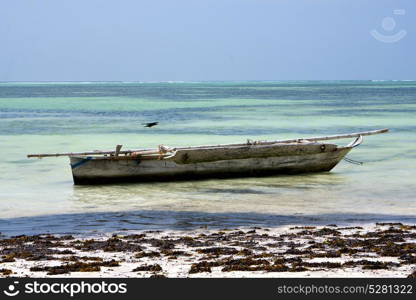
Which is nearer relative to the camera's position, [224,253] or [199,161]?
[224,253]

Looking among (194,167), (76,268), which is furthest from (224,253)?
(194,167)

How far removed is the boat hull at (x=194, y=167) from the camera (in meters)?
15.5

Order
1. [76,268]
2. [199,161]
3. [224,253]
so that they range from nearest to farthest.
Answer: [76,268], [224,253], [199,161]

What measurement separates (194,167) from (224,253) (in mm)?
7619

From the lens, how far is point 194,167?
52.6ft

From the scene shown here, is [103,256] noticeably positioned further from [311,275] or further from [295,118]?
[295,118]

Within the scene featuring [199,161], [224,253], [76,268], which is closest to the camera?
[76,268]

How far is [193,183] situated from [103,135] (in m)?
16.9

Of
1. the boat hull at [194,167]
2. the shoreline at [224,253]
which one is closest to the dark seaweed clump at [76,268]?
the shoreline at [224,253]

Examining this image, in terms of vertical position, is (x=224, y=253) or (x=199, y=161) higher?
(x=199, y=161)

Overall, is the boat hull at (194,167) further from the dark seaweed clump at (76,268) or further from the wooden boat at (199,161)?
the dark seaweed clump at (76,268)

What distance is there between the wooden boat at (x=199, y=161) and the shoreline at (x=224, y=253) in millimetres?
5254

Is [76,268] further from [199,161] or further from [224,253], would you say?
[199,161]

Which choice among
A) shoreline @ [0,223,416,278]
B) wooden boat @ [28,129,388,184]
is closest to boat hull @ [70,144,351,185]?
wooden boat @ [28,129,388,184]
